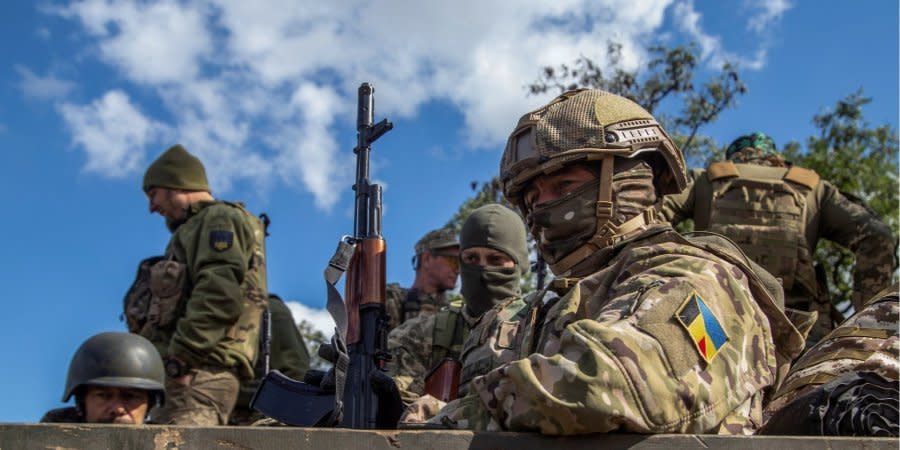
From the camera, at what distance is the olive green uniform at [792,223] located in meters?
7.63

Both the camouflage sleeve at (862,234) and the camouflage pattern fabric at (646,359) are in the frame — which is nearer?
the camouflage pattern fabric at (646,359)

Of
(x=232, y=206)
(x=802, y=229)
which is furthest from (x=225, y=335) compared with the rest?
(x=802, y=229)

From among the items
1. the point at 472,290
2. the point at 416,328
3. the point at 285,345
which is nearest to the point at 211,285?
the point at 416,328

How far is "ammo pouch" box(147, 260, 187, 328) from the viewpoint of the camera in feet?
25.2

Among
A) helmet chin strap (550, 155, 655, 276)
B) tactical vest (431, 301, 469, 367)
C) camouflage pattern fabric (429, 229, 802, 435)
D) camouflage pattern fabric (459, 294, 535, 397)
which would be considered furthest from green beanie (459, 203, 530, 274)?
camouflage pattern fabric (429, 229, 802, 435)

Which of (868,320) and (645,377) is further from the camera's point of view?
(868,320)

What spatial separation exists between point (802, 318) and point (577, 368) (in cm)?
158

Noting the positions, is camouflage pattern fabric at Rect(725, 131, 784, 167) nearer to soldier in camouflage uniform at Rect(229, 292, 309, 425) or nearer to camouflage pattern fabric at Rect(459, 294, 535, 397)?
soldier in camouflage uniform at Rect(229, 292, 309, 425)

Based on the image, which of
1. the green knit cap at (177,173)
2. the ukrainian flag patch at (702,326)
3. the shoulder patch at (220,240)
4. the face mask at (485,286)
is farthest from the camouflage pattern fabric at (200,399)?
the ukrainian flag patch at (702,326)

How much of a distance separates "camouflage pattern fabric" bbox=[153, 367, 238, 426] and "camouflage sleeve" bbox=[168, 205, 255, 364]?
15cm

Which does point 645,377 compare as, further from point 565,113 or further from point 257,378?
point 257,378

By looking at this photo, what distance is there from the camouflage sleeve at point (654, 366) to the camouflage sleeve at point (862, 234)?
16.1 ft

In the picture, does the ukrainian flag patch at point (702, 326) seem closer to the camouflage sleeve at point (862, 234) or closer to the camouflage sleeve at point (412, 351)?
the camouflage sleeve at point (412, 351)

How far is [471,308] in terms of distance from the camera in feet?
22.4
